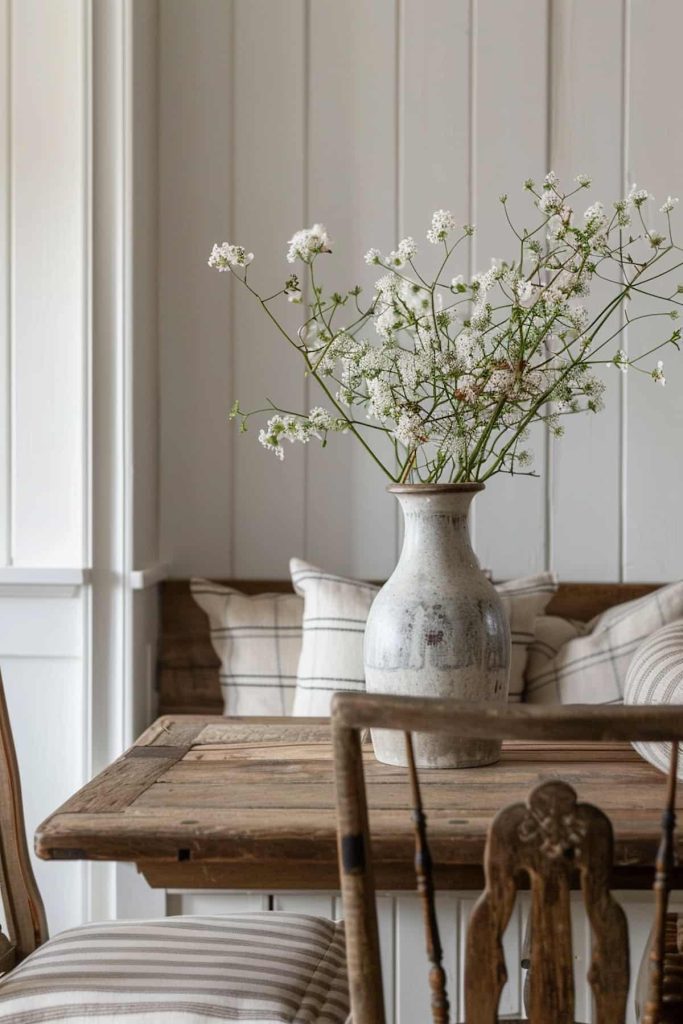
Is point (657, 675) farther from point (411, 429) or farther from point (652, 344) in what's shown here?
point (652, 344)

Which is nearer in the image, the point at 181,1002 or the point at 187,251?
the point at 181,1002

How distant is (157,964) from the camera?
60.3 inches

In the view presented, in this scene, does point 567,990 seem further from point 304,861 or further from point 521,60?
point 521,60

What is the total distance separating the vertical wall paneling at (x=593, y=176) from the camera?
269 cm

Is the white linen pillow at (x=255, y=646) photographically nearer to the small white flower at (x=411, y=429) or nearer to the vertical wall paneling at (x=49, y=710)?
the vertical wall paneling at (x=49, y=710)

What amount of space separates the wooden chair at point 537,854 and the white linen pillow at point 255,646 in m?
1.49

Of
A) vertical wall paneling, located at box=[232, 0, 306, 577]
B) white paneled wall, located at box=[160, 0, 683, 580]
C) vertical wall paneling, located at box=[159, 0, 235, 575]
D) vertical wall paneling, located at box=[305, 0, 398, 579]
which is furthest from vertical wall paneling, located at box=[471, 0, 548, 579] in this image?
vertical wall paneling, located at box=[159, 0, 235, 575]

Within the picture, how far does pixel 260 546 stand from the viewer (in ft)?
9.07

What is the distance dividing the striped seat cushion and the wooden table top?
0.43 feet

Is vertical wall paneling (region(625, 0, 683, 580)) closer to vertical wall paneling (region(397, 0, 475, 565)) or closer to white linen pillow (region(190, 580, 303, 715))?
vertical wall paneling (region(397, 0, 475, 565))

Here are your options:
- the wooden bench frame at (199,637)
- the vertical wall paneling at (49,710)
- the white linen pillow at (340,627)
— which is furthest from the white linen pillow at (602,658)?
the vertical wall paneling at (49,710)

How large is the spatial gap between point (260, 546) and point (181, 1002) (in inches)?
56.3

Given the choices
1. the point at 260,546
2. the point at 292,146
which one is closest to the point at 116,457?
the point at 260,546

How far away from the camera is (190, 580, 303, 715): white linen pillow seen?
2510 millimetres
